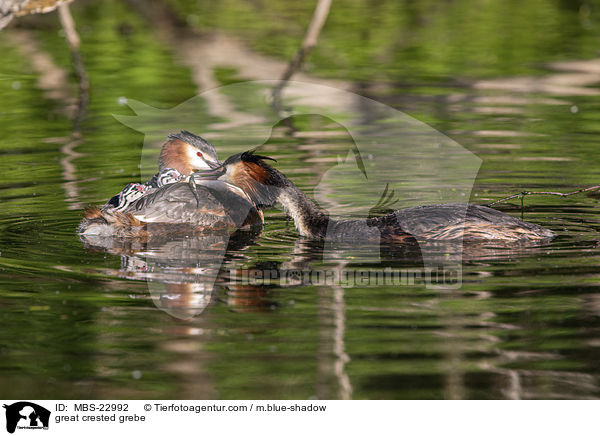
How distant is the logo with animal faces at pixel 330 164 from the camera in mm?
7836

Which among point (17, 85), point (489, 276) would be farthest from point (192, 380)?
point (17, 85)

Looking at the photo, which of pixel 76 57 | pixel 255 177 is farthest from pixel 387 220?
pixel 76 57

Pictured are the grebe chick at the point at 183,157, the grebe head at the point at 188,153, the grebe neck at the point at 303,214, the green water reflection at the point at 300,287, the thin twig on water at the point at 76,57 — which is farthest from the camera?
the thin twig on water at the point at 76,57

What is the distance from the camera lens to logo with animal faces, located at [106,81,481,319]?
784 cm

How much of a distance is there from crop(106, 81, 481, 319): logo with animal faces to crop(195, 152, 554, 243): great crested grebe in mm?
47

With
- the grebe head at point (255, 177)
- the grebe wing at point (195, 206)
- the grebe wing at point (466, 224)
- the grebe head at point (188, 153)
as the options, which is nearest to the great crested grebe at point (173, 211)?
the grebe wing at point (195, 206)

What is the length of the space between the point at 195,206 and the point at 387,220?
70.0 inches

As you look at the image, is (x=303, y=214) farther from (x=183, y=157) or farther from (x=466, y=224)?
(x=183, y=157)

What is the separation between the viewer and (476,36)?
22391 millimetres
